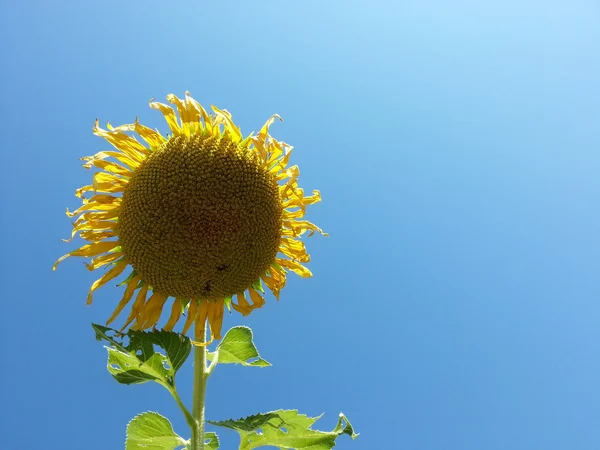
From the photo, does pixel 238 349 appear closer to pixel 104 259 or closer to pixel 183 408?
pixel 183 408

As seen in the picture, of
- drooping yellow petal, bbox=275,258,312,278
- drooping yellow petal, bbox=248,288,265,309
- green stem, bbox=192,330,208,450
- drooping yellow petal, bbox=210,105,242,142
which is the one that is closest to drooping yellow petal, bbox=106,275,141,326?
green stem, bbox=192,330,208,450

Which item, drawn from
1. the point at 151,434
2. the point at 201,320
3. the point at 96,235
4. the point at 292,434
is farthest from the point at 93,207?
the point at 292,434

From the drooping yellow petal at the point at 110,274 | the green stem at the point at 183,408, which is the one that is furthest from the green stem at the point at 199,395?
the drooping yellow petal at the point at 110,274

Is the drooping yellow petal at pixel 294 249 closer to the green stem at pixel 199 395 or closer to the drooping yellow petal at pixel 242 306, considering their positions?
the drooping yellow petal at pixel 242 306

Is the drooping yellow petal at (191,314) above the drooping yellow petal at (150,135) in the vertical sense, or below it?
below

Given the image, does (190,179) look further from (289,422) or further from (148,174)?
(289,422)

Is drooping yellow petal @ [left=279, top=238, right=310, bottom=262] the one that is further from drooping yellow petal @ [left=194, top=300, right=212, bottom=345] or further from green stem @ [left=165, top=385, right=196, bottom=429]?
green stem @ [left=165, top=385, right=196, bottom=429]
